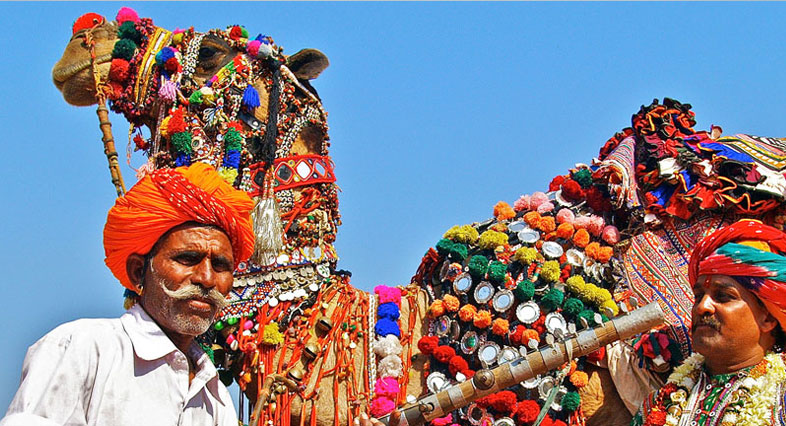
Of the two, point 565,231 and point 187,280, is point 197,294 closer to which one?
point 187,280

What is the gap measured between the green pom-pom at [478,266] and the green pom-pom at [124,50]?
2264 millimetres

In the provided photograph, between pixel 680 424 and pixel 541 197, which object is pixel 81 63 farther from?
pixel 680 424

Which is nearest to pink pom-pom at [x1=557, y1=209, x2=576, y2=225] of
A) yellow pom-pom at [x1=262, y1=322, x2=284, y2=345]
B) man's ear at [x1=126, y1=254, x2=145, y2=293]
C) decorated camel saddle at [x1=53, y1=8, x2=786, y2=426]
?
decorated camel saddle at [x1=53, y1=8, x2=786, y2=426]

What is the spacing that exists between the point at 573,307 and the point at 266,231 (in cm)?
159

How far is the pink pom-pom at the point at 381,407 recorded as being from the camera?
4.82 meters

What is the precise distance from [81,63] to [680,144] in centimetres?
333

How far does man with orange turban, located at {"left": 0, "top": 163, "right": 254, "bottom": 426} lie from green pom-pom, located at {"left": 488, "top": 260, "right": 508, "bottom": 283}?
1983 millimetres

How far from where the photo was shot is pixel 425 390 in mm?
4973

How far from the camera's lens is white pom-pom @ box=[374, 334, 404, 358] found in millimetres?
5035

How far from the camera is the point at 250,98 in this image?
5.52 meters

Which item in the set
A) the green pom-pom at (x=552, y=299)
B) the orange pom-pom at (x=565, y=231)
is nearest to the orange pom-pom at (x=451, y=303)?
the green pom-pom at (x=552, y=299)

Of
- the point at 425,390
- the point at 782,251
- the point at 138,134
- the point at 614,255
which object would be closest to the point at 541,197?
the point at 614,255

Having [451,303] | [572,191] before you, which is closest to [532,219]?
[572,191]

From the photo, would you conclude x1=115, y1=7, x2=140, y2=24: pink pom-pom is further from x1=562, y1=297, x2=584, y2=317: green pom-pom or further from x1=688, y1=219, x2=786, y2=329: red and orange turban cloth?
x1=688, y1=219, x2=786, y2=329: red and orange turban cloth
